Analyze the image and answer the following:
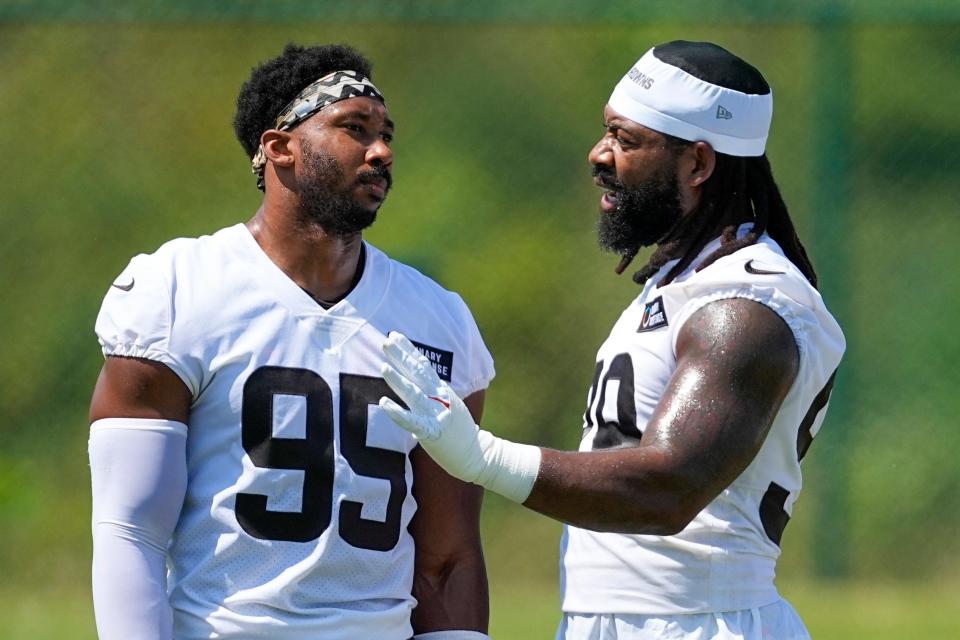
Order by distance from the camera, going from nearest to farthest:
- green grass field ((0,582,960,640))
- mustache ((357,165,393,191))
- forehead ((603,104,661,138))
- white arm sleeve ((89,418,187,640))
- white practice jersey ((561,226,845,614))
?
white arm sleeve ((89,418,187,640))
white practice jersey ((561,226,845,614))
mustache ((357,165,393,191))
forehead ((603,104,661,138))
green grass field ((0,582,960,640))

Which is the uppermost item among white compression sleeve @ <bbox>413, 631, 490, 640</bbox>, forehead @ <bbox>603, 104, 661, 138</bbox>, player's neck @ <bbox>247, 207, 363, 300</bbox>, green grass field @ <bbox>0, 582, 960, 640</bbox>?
forehead @ <bbox>603, 104, 661, 138</bbox>

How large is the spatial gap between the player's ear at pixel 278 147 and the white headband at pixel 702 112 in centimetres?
70

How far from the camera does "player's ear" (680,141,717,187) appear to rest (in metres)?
3.10

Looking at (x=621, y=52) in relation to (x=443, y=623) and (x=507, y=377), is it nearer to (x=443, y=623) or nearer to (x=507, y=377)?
(x=507, y=377)

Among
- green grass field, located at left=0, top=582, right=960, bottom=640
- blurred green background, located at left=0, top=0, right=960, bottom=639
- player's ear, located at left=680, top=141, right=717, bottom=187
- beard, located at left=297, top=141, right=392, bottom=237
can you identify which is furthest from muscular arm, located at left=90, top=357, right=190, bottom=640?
blurred green background, located at left=0, top=0, right=960, bottom=639

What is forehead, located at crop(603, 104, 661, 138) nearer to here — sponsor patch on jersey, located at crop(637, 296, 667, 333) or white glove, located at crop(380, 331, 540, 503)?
sponsor patch on jersey, located at crop(637, 296, 667, 333)

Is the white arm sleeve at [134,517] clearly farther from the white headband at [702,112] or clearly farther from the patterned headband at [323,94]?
the white headband at [702,112]

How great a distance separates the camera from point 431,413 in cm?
255

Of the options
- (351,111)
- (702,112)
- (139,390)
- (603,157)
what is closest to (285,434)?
(139,390)

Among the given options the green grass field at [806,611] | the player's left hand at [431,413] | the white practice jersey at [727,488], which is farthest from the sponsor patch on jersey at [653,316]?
the green grass field at [806,611]

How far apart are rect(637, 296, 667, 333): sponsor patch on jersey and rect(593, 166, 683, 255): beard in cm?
24

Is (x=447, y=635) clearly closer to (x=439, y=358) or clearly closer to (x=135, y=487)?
(x=439, y=358)

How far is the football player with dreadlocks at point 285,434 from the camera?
2674mm

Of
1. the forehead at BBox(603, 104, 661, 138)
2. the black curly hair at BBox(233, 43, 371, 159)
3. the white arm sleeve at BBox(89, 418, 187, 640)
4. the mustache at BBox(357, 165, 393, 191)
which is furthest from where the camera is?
the forehead at BBox(603, 104, 661, 138)
